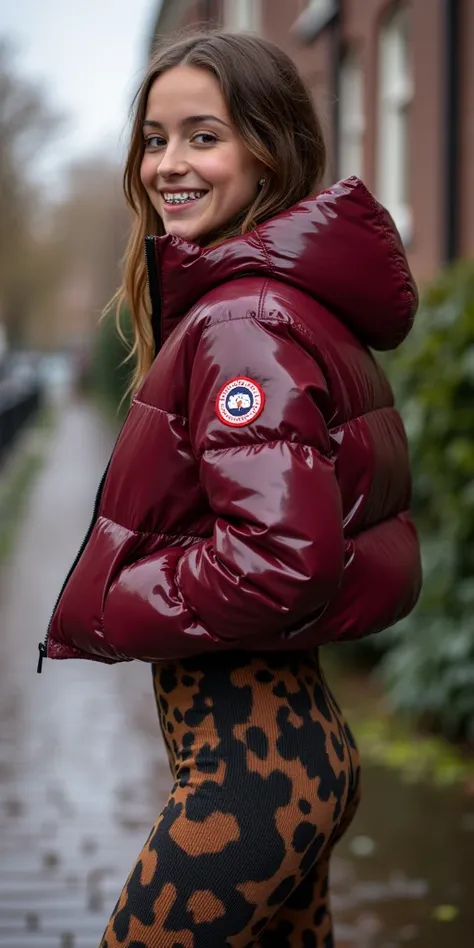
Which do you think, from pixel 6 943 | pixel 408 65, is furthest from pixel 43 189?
pixel 6 943

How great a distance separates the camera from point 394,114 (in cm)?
1062

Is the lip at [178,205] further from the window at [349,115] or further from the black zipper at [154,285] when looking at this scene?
the window at [349,115]

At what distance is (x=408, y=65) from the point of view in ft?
33.7

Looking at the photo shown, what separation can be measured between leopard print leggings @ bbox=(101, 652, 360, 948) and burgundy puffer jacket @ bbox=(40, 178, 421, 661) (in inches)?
4.4

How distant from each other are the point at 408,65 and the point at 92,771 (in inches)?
279

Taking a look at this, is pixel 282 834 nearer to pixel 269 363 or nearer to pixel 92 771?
pixel 269 363

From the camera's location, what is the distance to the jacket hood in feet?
6.40

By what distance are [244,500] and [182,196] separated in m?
0.66

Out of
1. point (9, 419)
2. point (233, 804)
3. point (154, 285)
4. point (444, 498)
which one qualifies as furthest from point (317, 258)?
point (9, 419)

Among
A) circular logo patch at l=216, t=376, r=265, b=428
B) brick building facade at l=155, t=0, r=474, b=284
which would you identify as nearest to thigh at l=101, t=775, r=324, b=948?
circular logo patch at l=216, t=376, r=265, b=428

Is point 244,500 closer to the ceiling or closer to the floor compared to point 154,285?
closer to the floor

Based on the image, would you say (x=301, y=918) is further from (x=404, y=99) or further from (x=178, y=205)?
(x=404, y=99)

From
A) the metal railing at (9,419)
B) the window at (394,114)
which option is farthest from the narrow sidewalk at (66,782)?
the metal railing at (9,419)

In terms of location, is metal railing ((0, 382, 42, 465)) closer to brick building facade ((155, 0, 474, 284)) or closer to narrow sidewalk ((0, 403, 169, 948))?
brick building facade ((155, 0, 474, 284))
